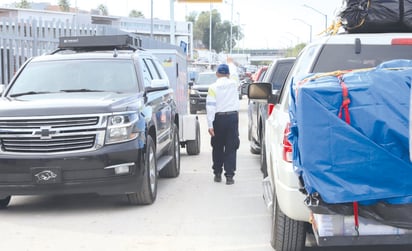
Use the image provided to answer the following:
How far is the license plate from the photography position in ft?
22.9

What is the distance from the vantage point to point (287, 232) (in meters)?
5.36

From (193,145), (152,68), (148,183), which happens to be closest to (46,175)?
(148,183)

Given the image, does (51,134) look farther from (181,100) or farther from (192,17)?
(192,17)

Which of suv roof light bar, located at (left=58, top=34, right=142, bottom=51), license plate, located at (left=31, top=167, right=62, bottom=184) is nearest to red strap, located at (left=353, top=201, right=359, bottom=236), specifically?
license plate, located at (left=31, top=167, right=62, bottom=184)

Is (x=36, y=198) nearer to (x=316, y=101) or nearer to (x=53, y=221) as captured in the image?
(x=53, y=221)

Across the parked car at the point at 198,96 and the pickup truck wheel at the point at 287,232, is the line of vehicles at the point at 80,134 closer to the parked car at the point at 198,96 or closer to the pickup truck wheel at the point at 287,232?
the pickup truck wheel at the point at 287,232

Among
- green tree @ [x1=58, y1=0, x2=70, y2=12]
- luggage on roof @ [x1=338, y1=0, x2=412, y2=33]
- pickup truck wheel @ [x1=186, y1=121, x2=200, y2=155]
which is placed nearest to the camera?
luggage on roof @ [x1=338, y1=0, x2=412, y2=33]

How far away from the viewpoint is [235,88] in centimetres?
944

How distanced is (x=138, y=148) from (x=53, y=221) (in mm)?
1256

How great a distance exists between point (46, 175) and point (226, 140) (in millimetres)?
3244

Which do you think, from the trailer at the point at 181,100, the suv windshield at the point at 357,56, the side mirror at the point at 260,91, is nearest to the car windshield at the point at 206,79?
the trailer at the point at 181,100

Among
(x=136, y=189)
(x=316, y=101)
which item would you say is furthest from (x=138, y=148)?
(x=316, y=101)

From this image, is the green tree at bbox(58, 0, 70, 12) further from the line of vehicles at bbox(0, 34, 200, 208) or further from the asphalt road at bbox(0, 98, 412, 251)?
the asphalt road at bbox(0, 98, 412, 251)

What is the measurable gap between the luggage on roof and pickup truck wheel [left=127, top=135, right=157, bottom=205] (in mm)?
2925
